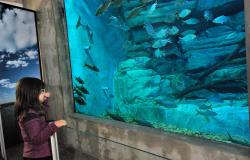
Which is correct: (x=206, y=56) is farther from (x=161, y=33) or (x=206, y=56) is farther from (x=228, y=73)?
(x=161, y=33)

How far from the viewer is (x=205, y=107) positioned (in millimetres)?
3377

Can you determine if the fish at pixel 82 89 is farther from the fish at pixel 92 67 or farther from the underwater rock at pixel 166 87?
the underwater rock at pixel 166 87

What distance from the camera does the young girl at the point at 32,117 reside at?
2812mm

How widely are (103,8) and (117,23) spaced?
39 centimetres

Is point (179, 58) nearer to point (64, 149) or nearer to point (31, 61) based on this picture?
point (64, 149)

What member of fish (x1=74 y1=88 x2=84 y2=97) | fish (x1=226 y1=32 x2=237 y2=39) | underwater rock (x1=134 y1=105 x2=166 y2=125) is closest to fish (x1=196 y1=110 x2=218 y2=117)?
underwater rock (x1=134 y1=105 x2=166 y2=125)

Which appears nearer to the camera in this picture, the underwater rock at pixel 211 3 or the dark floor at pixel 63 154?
the underwater rock at pixel 211 3

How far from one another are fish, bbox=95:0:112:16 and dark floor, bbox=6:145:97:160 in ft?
8.09

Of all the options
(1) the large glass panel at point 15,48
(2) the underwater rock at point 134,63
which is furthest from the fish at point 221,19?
(1) the large glass panel at point 15,48

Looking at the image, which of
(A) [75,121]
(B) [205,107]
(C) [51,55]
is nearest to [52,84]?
(C) [51,55]

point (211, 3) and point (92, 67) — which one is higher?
point (211, 3)

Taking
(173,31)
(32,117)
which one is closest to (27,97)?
(32,117)

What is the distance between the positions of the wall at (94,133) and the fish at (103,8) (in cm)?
105

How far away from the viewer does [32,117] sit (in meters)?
2.82
